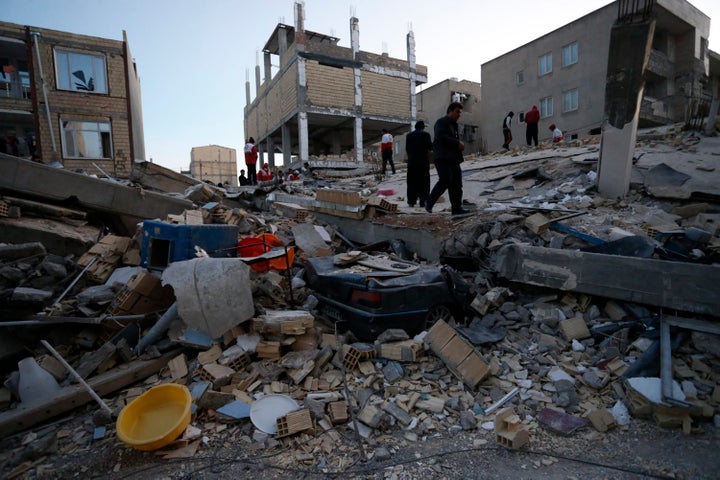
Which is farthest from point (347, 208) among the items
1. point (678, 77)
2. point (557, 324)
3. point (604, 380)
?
point (678, 77)

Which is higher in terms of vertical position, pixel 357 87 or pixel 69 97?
pixel 357 87

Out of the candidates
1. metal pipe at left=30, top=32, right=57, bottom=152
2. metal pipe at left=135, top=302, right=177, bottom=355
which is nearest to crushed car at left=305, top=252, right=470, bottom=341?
metal pipe at left=135, top=302, right=177, bottom=355

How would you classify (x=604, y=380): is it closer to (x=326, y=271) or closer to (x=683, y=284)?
(x=683, y=284)

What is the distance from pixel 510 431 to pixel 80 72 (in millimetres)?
21081

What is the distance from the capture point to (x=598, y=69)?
2248 centimetres

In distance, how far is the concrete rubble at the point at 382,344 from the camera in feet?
8.87

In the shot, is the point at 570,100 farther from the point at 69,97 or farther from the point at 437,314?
the point at 69,97

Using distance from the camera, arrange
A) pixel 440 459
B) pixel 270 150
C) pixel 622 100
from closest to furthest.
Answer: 1. pixel 440 459
2. pixel 622 100
3. pixel 270 150

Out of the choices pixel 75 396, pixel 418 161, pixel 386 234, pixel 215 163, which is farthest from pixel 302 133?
pixel 215 163

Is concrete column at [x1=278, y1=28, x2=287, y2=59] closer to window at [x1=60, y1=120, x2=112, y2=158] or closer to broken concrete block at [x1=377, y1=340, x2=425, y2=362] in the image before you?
window at [x1=60, y1=120, x2=112, y2=158]

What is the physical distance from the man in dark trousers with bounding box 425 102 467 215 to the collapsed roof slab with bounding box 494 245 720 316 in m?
1.92

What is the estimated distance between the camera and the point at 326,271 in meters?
4.22

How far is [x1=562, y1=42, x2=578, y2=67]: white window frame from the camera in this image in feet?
77.4

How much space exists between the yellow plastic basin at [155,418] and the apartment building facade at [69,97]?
16542mm
